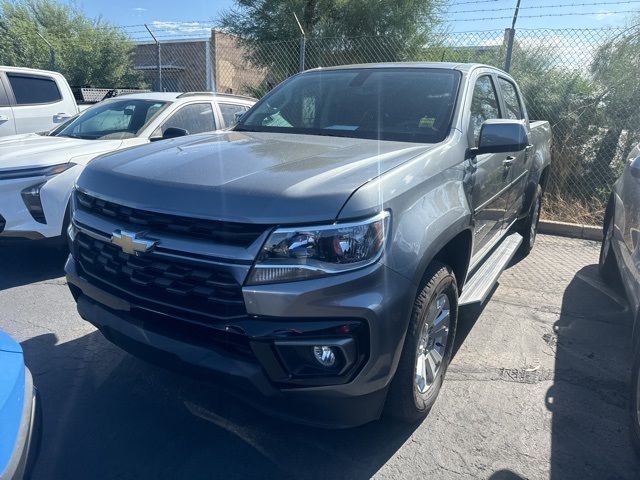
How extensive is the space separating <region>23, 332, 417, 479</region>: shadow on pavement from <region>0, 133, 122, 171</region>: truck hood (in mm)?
2172

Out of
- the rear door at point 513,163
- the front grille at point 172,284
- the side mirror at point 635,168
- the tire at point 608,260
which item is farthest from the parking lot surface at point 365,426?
the side mirror at point 635,168

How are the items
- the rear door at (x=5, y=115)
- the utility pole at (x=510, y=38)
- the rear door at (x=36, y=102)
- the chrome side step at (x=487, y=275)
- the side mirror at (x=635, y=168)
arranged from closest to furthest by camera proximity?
the chrome side step at (x=487, y=275)
the side mirror at (x=635, y=168)
the utility pole at (x=510, y=38)
the rear door at (x=5, y=115)
the rear door at (x=36, y=102)

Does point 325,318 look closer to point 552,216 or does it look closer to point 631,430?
point 631,430

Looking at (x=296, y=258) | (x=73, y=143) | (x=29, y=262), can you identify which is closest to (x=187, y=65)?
(x=73, y=143)

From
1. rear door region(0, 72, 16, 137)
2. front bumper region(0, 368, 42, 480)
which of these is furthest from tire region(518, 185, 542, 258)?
rear door region(0, 72, 16, 137)

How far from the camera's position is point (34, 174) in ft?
14.8

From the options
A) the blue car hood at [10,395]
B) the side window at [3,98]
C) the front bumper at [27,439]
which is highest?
the side window at [3,98]

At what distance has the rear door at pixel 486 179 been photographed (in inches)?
126

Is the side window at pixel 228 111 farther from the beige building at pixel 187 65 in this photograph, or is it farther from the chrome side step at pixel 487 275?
the beige building at pixel 187 65

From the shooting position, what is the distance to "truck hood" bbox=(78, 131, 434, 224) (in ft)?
6.85

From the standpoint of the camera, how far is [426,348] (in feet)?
A: 9.01

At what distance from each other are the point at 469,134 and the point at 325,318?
5.67 ft

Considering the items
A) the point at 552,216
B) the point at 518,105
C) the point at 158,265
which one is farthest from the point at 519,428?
the point at 552,216

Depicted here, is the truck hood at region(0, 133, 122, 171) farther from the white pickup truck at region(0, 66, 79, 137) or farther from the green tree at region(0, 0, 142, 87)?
the green tree at region(0, 0, 142, 87)
